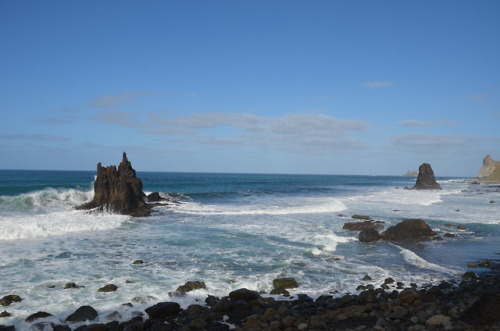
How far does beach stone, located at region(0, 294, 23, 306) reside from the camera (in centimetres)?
989

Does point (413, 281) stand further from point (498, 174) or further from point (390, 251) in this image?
point (498, 174)

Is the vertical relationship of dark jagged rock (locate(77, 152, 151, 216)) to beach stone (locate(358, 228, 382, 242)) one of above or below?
above

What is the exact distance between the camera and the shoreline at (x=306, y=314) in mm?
8586

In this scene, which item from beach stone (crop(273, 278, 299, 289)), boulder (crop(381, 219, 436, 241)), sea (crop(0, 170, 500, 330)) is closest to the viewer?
sea (crop(0, 170, 500, 330))

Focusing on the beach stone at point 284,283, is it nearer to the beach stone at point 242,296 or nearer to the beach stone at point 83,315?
the beach stone at point 242,296

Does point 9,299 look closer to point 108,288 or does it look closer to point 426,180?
point 108,288

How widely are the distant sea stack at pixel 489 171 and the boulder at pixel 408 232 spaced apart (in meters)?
114

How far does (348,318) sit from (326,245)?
31.5 feet

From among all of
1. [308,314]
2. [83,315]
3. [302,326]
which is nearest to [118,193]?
[83,315]

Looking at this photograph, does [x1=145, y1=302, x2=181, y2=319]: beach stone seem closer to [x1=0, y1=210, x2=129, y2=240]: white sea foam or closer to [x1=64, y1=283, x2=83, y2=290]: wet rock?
[x1=64, y1=283, x2=83, y2=290]: wet rock

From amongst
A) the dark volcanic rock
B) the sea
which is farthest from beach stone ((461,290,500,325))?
the dark volcanic rock

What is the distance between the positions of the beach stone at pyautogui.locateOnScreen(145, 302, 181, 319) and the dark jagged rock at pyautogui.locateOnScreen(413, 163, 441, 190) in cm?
7644

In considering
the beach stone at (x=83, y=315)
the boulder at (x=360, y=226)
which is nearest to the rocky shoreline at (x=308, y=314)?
the beach stone at (x=83, y=315)

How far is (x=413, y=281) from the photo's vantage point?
12719mm
